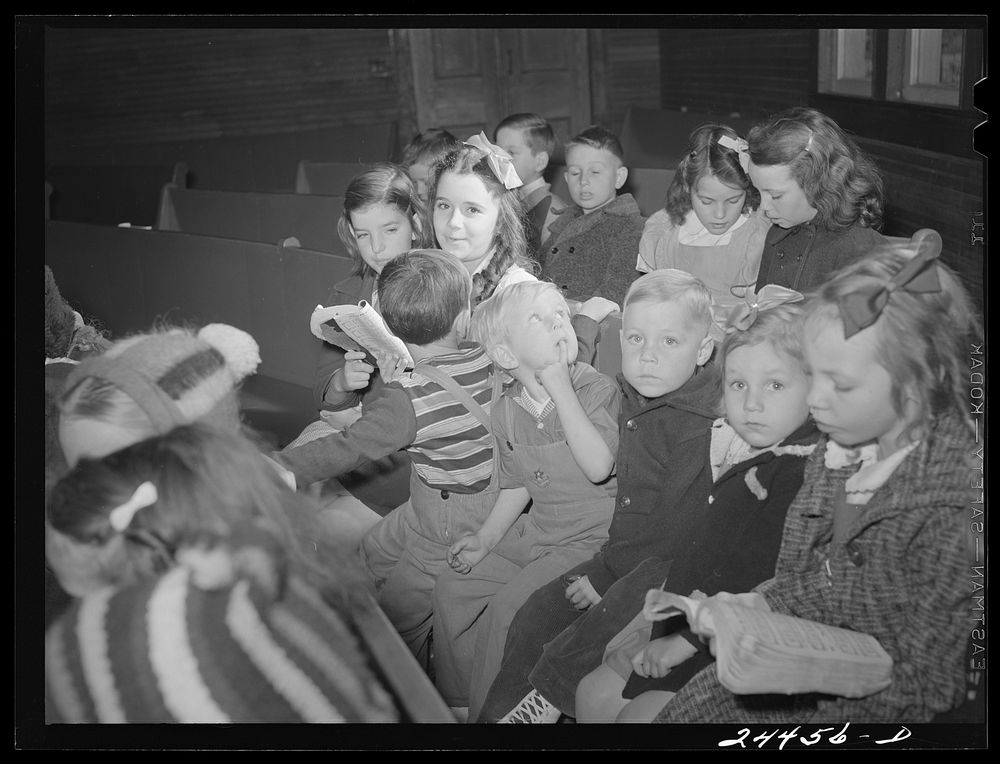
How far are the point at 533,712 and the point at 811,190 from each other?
33.6 inches

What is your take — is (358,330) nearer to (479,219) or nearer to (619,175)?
(479,219)

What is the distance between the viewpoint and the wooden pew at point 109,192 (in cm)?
221

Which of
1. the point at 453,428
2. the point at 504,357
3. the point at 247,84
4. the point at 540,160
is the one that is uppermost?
the point at 247,84

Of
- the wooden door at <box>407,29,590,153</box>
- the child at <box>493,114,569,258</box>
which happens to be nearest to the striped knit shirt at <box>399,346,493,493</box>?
the child at <box>493,114,569,258</box>

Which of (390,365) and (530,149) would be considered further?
(530,149)

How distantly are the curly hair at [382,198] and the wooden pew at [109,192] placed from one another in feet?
1.94

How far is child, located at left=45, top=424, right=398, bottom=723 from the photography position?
1266mm

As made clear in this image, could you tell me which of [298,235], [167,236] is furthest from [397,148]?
[167,236]

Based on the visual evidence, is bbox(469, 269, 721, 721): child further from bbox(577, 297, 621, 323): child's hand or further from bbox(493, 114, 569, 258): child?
bbox(493, 114, 569, 258): child

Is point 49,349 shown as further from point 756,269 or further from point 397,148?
point 397,148

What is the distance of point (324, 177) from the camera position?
4527 millimetres

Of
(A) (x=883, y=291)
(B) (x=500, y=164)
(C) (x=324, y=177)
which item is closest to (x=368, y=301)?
(B) (x=500, y=164)

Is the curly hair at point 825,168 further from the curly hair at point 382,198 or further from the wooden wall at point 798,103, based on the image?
the curly hair at point 382,198

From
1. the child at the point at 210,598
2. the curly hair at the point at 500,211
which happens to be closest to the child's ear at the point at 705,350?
the curly hair at the point at 500,211
